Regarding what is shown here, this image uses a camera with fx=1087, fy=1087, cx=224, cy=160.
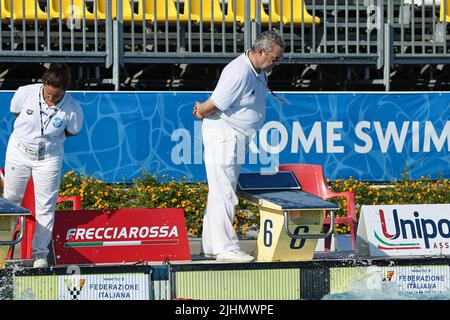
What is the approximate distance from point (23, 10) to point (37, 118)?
6392mm

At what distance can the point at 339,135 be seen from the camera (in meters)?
12.7

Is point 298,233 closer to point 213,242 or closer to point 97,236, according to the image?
point 213,242

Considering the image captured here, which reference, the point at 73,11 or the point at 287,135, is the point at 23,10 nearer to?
the point at 73,11

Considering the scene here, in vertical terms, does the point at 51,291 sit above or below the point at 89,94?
below

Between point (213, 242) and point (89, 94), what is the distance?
15.7 feet

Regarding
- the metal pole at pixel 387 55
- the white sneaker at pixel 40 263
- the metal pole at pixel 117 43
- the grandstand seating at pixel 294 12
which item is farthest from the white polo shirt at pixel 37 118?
the metal pole at pixel 387 55

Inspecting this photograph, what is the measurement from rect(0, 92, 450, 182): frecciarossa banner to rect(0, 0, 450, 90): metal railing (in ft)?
3.69

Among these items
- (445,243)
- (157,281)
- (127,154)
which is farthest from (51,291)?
(127,154)

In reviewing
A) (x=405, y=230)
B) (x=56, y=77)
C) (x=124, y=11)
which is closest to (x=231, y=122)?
(x=56, y=77)

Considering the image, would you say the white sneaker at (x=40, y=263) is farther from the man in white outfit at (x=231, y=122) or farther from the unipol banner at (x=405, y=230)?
the unipol banner at (x=405, y=230)

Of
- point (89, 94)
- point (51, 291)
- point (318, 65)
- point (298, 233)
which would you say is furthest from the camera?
point (318, 65)

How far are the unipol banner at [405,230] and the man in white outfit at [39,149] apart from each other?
2.33m

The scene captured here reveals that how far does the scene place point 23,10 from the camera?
13602 millimetres

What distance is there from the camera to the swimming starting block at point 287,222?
7.68 metres
